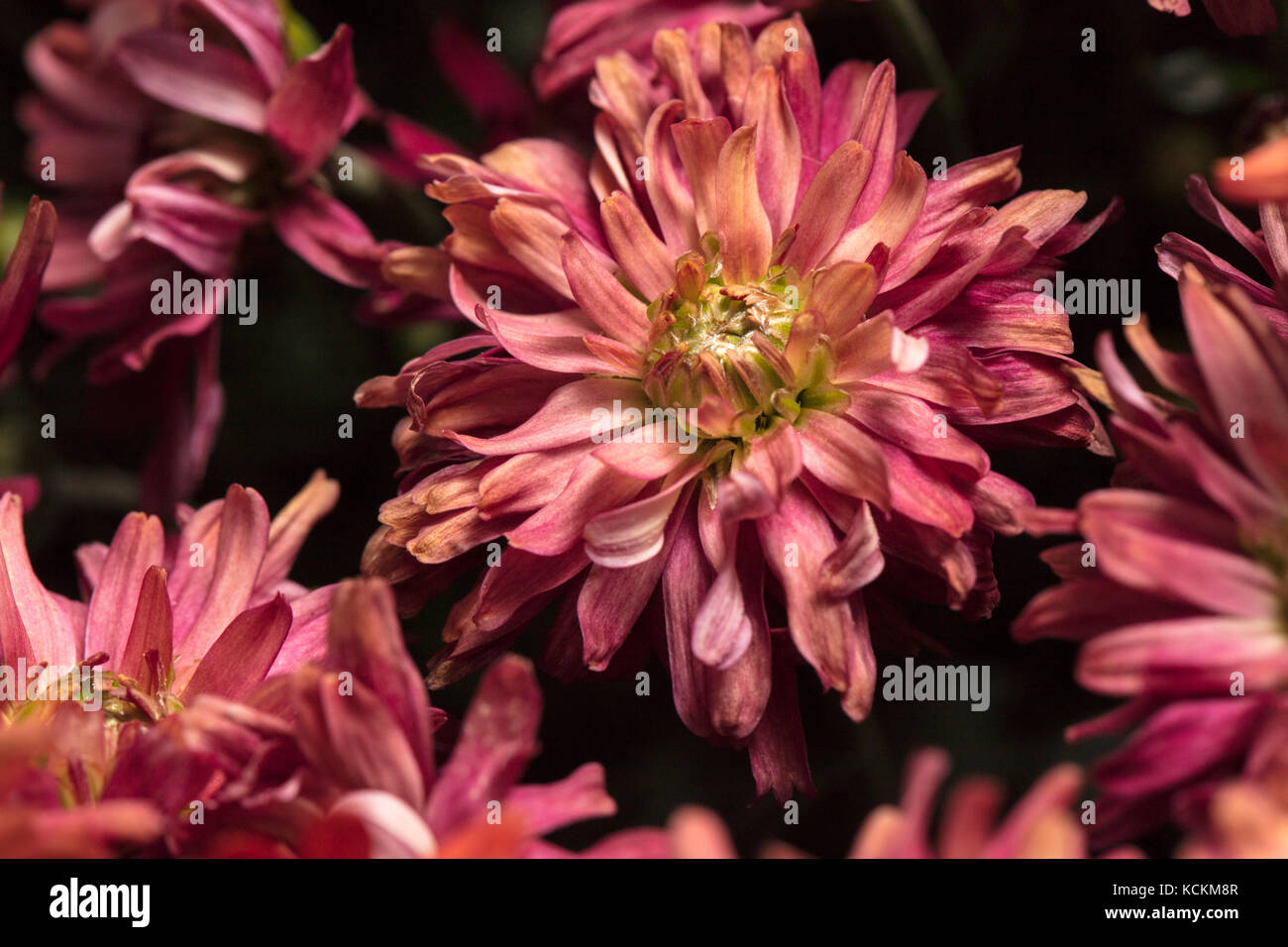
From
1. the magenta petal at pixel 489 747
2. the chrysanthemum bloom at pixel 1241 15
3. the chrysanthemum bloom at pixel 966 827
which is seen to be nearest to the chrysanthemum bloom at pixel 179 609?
the magenta petal at pixel 489 747

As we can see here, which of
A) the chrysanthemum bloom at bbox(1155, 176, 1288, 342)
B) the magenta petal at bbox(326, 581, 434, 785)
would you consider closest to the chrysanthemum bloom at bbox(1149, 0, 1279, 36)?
the chrysanthemum bloom at bbox(1155, 176, 1288, 342)

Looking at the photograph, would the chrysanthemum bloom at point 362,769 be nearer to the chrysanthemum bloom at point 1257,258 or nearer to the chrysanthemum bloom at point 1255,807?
the chrysanthemum bloom at point 1255,807

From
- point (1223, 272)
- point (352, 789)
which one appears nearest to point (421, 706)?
point (352, 789)

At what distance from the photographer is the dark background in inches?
27.3

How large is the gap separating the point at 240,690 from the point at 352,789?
112mm

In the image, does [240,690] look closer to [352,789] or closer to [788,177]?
[352,789]

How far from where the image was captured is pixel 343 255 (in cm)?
69

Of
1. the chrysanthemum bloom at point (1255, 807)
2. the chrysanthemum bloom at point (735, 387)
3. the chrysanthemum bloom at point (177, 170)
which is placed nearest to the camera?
the chrysanthemum bloom at point (1255, 807)

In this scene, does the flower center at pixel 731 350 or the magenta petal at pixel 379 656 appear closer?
the magenta petal at pixel 379 656

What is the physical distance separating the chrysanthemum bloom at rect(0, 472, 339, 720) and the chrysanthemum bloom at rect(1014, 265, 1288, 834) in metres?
0.32

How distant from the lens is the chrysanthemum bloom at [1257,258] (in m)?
0.51

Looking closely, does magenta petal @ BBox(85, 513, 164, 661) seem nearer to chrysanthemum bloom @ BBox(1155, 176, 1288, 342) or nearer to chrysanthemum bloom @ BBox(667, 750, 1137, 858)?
chrysanthemum bloom @ BBox(667, 750, 1137, 858)

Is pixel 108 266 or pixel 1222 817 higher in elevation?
pixel 108 266

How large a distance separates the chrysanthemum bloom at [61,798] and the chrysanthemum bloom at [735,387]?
0.15 meters
